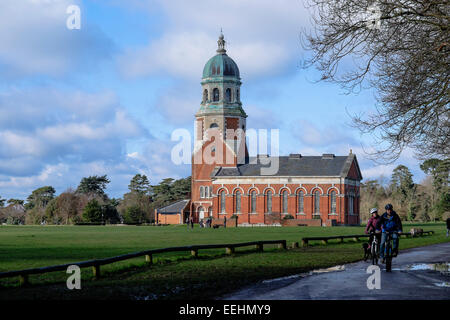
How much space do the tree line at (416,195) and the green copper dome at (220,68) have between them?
33754 millimetres

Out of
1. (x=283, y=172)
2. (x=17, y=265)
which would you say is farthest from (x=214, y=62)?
(x=17, y=265)

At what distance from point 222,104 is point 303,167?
16.9 meters

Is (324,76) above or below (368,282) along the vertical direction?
above

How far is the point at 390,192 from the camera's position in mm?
125625

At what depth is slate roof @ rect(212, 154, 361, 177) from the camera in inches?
3433

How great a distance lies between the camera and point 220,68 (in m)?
97.6

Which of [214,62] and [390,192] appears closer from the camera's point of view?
[214,62]

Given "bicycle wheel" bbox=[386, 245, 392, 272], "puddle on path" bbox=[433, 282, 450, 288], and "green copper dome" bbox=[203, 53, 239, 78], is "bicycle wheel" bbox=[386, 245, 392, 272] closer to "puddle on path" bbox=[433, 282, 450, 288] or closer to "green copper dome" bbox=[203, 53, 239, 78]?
"puddle on path" bbox=[433, 282, 450, 288]

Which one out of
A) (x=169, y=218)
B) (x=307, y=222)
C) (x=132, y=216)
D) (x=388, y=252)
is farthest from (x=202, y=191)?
(x=388, y=252)

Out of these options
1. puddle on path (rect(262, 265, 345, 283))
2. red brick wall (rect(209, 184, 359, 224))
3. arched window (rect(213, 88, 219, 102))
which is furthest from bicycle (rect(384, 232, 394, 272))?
arched window (rect(213, 88, 219, 102))

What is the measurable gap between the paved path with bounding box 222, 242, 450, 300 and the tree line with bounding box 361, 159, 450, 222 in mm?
84944

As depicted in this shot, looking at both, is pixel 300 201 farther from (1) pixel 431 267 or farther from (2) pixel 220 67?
(1) pixel 431 267
